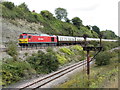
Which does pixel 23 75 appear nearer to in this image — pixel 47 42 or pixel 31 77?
pixel 31 77

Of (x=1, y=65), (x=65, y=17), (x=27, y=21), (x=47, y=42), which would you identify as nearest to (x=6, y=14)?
(x=27, y=21)

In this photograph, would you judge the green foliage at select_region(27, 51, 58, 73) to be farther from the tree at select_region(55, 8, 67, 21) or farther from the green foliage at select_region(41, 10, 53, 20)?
the tree at select_region(55, 8, 67, 21)

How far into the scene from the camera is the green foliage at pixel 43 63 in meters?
19.0

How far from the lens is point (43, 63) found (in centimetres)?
2005

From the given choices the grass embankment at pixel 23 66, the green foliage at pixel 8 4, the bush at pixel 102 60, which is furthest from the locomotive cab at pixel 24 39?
the green foliage at pixel 8 4

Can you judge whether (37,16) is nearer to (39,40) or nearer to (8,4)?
(8,4)

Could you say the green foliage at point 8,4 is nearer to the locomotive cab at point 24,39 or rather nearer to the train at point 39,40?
the train at point 39,40

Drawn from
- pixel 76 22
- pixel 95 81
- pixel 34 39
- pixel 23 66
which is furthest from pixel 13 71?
pixel 76 22

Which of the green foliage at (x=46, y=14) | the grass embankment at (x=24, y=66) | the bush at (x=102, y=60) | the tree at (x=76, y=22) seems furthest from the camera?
the tree at (x=76, y=22)

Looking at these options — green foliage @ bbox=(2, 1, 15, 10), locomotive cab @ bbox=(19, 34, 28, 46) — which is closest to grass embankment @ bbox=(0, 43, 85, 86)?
locomotive cab @ bbox=(19, 34, 28, 46)

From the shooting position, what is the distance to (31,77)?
53.9 ft

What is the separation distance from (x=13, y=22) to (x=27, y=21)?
27.1ft

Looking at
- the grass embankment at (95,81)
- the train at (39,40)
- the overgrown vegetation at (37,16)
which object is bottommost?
the grass embankment at (95,81)

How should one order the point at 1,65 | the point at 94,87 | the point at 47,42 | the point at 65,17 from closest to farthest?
the point at 94,87 < the point at 1,65 < the point at 47,42 < the point at 65,17
